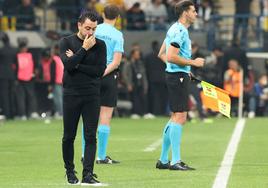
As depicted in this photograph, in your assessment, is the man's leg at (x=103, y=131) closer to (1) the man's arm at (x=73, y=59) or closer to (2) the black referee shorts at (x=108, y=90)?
(2) the black referee shorts at (x=108, y=90)

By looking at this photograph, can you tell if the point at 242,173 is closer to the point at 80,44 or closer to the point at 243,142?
the point at 80,44

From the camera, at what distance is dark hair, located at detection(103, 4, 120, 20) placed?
14.4 metres

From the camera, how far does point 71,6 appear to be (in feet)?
104

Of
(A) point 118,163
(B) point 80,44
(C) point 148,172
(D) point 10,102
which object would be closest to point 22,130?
(D) point 10,102

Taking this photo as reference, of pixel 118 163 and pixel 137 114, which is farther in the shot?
pixel 137 114

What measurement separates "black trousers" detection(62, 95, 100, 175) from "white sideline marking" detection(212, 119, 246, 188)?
134 centimetres

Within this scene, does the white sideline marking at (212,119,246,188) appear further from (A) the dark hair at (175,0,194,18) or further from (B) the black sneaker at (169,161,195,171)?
(A) the dark hair at (175,0,194,18)

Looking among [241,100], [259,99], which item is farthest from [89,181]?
[259,99]

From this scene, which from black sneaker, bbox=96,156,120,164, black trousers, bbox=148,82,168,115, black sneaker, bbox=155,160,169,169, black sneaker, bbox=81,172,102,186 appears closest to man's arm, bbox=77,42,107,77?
black sneaker, bbox=81,172,102,186

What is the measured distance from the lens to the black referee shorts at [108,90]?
14.4 meters

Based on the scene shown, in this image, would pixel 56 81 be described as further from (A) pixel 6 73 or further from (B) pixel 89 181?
(B) pixel 89 181

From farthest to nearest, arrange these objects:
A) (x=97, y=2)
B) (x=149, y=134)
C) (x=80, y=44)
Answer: (x=97, y=2), (x=149, y=134), (x=80, y=44)

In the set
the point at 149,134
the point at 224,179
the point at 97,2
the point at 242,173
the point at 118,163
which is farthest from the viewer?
the point at 97,2

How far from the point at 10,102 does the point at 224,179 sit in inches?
628
